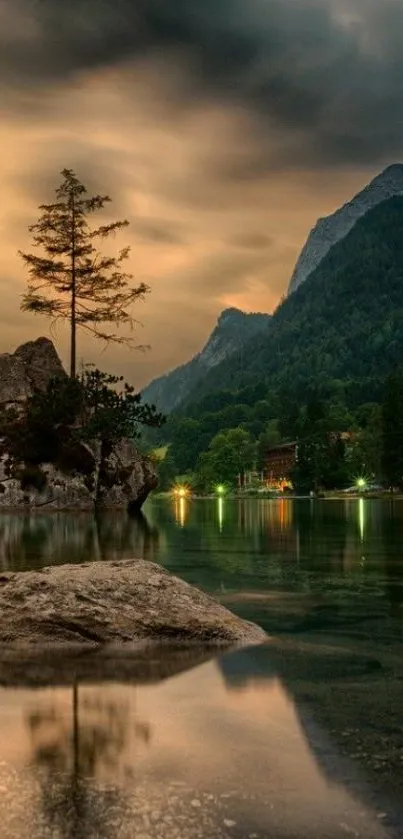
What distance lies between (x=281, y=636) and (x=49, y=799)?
21.7ft

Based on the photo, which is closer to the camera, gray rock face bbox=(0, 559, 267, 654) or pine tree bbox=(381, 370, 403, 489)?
gray rock face bbox=(0, 559, 267, 654)

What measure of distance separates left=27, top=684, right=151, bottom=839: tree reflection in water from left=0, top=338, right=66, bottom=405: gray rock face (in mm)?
56096

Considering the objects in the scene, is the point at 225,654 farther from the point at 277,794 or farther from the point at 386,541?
the point at 386,541

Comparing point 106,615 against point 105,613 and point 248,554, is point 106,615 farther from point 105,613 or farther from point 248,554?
point 248,554

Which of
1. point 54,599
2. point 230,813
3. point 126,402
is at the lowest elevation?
point 230,813

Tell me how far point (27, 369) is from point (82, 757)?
2382 inches

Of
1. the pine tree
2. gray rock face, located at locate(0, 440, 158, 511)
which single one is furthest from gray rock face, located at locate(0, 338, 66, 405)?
the pine tree

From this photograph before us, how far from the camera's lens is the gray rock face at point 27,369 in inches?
2494

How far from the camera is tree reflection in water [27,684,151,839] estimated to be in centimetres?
561

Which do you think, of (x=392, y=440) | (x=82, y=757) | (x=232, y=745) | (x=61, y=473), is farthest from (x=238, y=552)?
(x=392, y=440)

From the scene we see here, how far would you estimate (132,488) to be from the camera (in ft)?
203

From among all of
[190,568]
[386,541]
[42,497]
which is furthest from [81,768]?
[42,497]

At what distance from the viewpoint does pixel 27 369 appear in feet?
215

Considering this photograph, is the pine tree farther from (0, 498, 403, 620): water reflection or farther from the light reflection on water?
(0, 498, 403, 620): water reflection
